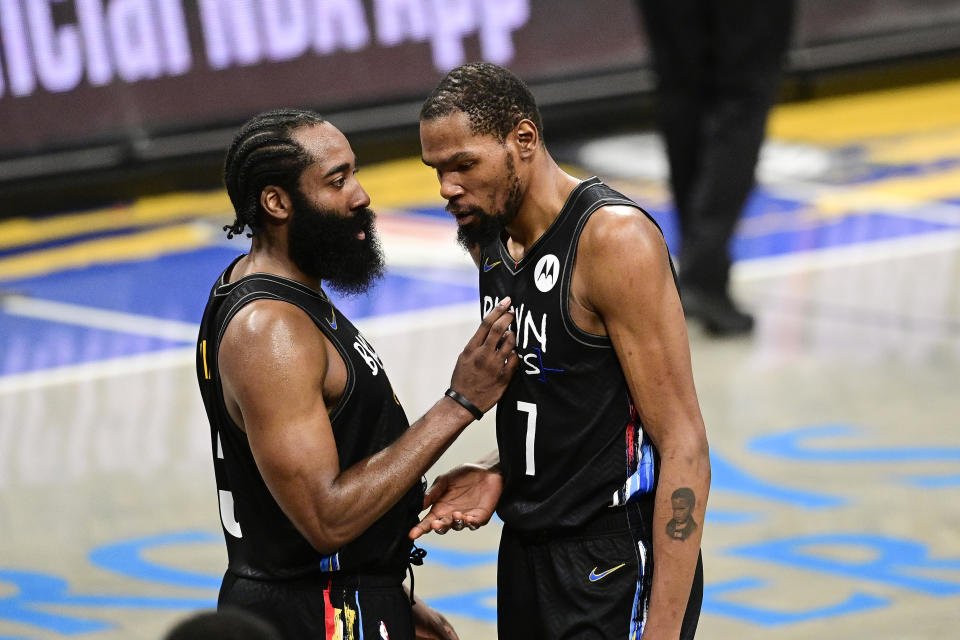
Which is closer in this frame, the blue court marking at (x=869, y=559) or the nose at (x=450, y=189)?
the nose at (x=450, y=189)

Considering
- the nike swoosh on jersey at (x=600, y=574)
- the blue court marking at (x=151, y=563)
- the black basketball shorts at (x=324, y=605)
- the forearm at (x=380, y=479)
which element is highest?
the forearm at (x=380, y=479)

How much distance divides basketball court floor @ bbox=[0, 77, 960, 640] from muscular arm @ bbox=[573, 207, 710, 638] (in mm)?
2177

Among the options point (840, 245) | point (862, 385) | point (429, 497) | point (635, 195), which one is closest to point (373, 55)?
point (635, 195)

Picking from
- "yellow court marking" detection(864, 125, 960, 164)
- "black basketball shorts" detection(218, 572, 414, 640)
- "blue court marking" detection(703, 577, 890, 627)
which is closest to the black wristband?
"black basketball shorts" detection(218, 572, 414, 640)

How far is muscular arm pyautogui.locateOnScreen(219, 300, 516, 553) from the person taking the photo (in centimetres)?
324

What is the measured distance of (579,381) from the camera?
10.8 feet

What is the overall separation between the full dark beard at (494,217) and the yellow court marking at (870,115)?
31.9ft

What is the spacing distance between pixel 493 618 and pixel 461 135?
2.59 m

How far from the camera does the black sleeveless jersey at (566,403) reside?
10.7 ft

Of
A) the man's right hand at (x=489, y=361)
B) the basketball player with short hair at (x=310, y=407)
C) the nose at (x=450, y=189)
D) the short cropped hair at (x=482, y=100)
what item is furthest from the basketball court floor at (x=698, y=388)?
the short cropped hair at (x=482, y=100)

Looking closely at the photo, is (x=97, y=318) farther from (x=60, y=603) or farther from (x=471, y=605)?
(x=471, y=605)

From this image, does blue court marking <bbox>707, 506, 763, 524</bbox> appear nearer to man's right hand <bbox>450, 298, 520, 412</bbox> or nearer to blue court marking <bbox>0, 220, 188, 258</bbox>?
man's right hand <bbox>450, 298, 520, 412</bbox>

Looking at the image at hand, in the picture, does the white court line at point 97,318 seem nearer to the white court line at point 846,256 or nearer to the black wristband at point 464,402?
the white court line at point 846,256

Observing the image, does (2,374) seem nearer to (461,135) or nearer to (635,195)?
(635,195)
